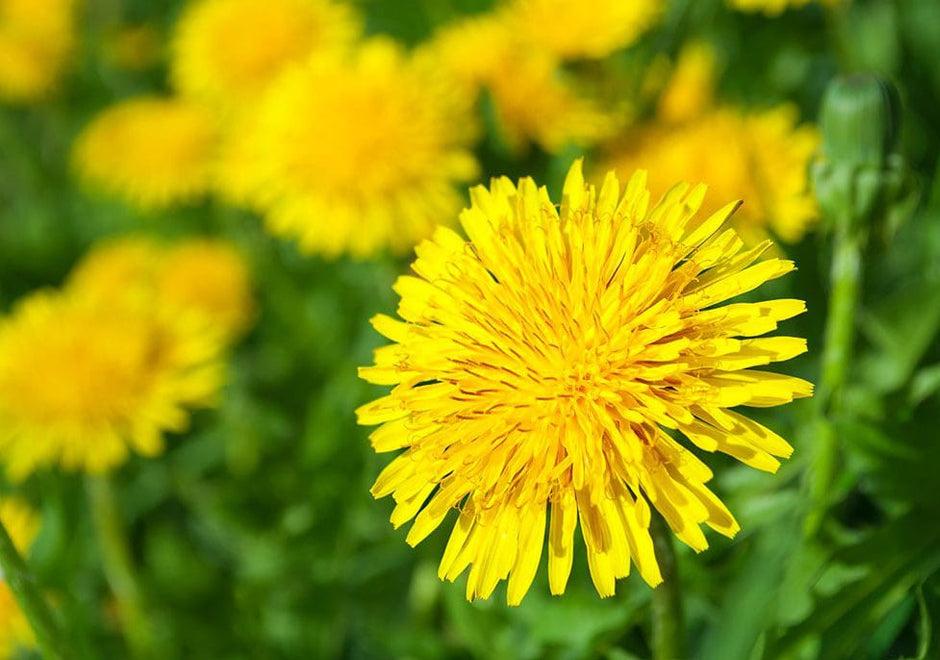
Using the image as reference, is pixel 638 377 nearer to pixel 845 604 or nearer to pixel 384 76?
pixel 845 604

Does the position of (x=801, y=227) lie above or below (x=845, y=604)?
above

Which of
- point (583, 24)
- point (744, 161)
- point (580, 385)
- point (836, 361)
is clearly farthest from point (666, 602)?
point (583, 24)

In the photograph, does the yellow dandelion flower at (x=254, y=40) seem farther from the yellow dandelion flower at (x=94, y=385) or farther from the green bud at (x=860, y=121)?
the green bud at (x=860, y=121)

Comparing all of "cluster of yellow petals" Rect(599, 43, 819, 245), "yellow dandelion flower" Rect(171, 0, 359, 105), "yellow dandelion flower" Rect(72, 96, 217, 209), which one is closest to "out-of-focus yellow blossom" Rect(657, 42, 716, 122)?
"cluster of yellow petals" Rect(599, 43, 819, 245)

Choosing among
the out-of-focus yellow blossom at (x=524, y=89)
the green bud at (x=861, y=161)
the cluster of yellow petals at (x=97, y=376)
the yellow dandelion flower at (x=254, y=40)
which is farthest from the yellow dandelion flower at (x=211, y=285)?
the green bud at (x=861, y=161)

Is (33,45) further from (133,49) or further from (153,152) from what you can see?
(153,152)

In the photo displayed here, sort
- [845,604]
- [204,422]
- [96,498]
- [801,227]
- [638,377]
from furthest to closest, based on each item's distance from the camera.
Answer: [204,422] → [96,498] → [801,227] → [845,604] → [638,377]

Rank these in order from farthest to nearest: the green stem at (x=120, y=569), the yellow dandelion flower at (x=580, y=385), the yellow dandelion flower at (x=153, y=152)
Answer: the yellow dandelion flower at (x=153, y=152) < the green stem at (x=120, y=569) < the yellow dandelion flower at (x=580, y=385)

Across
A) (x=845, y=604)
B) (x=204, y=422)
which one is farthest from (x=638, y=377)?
(x=204, y=422)
